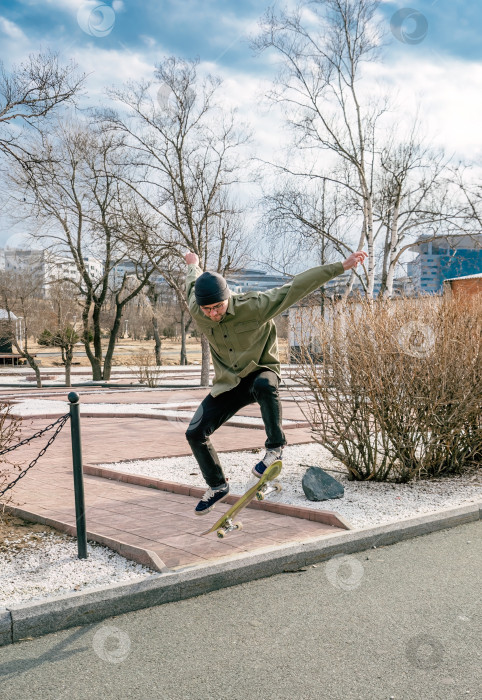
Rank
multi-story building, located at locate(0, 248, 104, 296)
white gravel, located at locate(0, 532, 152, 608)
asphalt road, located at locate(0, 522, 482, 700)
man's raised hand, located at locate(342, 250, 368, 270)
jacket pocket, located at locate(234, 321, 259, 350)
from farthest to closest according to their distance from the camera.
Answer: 1. multi-story building, located at locate(0, 248, 104, 296)
2. jacket pocket, located at locate(234, 321, 259, 350)
3. man's raised hand, located at locate(342, 250, 368, 270)
4. white gravel, located at locate(0, 532, 152, 608)
5. asphalt road, located at locate(0, 522, 482, 700)

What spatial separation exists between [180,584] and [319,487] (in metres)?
2.54

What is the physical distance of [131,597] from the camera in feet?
13.4

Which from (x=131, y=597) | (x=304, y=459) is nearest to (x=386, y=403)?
(x=304, y=459)

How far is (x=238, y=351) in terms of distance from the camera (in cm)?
496

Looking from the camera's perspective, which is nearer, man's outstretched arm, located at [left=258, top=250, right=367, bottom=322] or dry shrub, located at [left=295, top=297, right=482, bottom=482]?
man's outstretched arm, located at [left=258, top=250, right=367, bottom=322]

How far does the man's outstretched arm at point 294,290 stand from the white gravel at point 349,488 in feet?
4.50

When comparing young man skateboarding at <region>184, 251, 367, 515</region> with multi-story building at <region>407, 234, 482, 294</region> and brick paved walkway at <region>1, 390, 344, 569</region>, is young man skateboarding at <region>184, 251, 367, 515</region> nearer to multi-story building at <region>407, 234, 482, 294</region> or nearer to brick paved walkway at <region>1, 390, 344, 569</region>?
brick paved walkway at <region>1, 390, 344, 569</region>

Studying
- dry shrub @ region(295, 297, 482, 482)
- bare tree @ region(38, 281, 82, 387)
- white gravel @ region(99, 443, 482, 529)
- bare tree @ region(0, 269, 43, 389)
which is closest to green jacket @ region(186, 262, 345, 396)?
white gravel @ region(99, 443, 482, 529)

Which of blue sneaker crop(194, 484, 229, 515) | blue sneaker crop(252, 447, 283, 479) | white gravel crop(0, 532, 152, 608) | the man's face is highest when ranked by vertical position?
the man's face

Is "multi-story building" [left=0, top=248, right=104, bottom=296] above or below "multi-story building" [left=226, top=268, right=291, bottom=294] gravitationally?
above

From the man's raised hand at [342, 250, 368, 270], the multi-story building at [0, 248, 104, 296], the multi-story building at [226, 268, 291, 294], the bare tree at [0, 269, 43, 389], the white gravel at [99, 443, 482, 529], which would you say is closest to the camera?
the man's raised hand at [342, 250, 368, 270]

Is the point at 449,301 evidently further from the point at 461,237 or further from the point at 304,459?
the point at 461,237

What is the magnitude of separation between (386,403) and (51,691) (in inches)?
184

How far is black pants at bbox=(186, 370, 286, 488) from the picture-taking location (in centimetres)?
495
